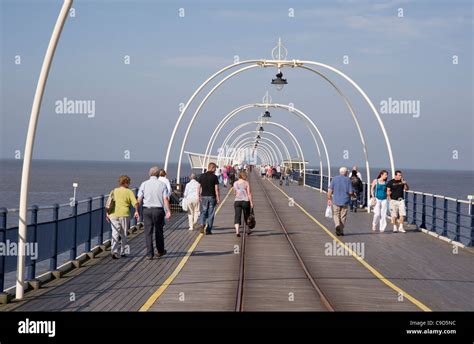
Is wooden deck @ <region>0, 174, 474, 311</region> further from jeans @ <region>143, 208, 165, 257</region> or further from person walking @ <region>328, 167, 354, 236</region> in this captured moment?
person walking @ <region>328, 167, 354, 236</region>

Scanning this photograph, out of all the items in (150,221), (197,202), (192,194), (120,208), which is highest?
(192,194)

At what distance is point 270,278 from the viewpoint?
47.6ft

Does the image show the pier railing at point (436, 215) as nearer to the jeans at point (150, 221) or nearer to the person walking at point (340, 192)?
the person walking at point (340, 192)

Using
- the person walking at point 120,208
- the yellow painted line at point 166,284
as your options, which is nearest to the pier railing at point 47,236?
the person walking at point 120,208

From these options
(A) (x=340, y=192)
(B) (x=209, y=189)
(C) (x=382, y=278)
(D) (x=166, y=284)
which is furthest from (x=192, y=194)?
(D) (x=166, y=284)

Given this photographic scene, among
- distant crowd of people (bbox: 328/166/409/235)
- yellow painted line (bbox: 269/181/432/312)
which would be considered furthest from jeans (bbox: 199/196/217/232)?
yellow painted line (bbox: 269/181/432/312)

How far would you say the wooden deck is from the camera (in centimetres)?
1180

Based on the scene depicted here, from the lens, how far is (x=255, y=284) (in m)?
13.7

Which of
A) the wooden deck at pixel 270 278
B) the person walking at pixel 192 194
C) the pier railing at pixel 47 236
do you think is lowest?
the wooden deck at pixel 270 278

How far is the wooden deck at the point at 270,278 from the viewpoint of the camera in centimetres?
1180

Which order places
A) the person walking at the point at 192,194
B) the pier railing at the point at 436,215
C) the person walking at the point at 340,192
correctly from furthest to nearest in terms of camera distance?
1. the person walking at the point at 192,194
2. the person walking at the point at 340,192
3. the pier railing at the point at 436,215

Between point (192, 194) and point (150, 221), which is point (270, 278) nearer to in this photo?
point (150, 221)
